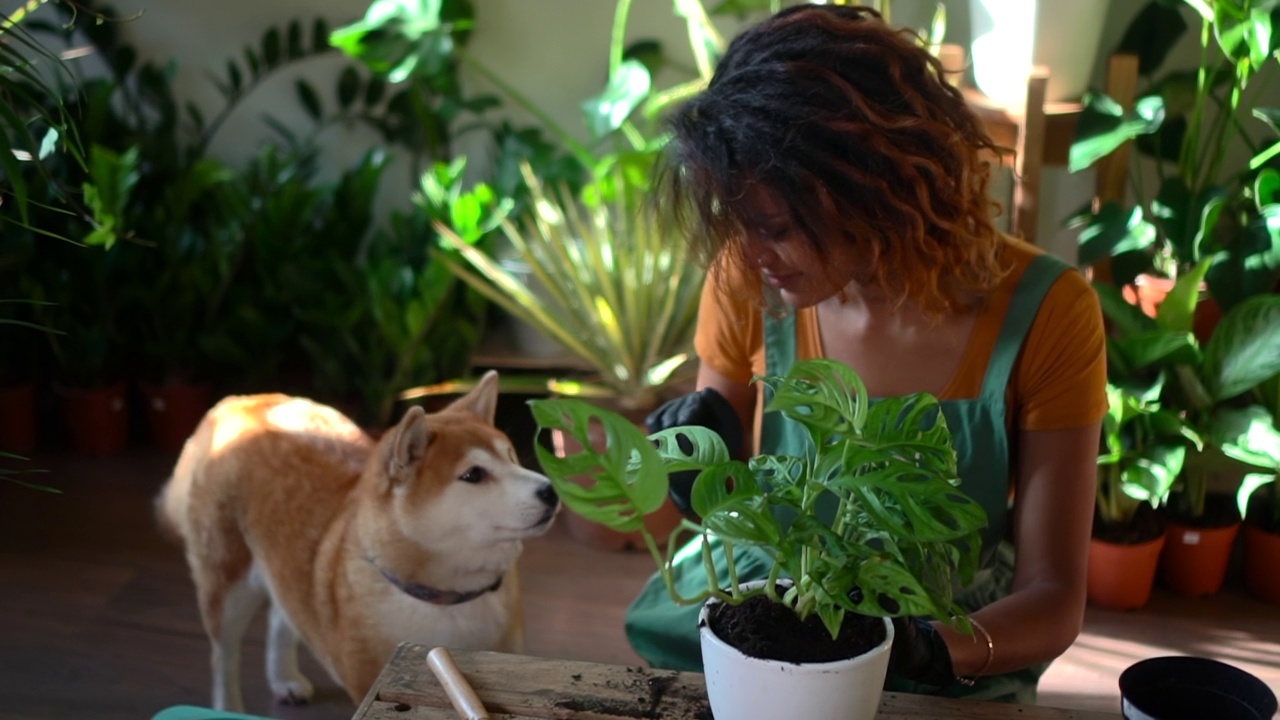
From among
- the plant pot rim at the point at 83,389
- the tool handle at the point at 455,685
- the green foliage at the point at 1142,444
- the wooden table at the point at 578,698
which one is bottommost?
the plant pot rim at the point at 83,389

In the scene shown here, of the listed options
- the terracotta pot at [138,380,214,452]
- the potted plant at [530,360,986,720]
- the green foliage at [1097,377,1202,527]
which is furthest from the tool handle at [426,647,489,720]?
the terracotta pot at [138,380,214,452]

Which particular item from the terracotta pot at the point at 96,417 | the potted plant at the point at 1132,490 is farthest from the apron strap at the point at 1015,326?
the terracotta pot at the point at 96,417

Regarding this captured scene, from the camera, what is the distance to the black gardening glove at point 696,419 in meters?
1.35

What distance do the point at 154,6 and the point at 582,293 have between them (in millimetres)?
1443

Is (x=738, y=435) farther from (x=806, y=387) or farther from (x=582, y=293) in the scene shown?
(x=582, y=293)

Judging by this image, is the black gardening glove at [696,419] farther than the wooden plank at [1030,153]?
No

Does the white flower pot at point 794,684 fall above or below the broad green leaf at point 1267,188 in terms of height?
above

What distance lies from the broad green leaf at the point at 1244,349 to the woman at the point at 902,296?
0.95 metres

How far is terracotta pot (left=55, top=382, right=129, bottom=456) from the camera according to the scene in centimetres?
291

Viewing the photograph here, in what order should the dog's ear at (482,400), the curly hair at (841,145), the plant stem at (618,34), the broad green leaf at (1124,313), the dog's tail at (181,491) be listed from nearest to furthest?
the curly hair at (841,145)
the dog's ear at (482,400)
the dog's tail at (181,491)
the broad green leaf at (1124,313)
the plant stem at (618,34)

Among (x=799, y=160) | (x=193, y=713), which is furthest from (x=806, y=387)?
(x=193, y=713)

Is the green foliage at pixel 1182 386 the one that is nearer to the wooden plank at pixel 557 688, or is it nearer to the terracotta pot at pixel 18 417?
the wooden plank at pixel 557 688

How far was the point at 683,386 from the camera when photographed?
2.58 meters

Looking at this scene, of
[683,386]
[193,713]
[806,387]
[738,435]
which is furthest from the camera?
[683,386]
